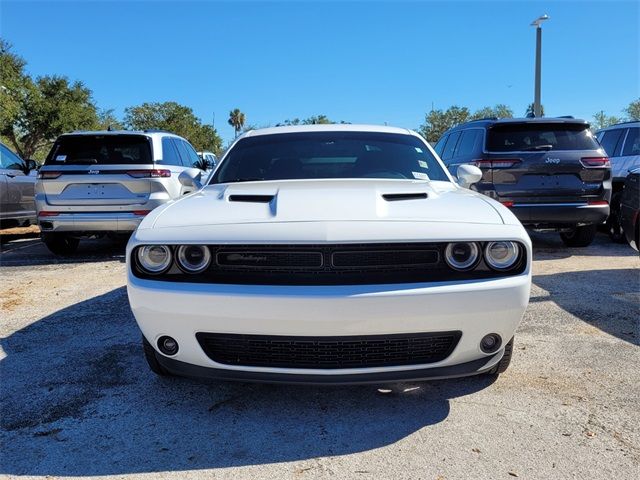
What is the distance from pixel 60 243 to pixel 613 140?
922 centimetres

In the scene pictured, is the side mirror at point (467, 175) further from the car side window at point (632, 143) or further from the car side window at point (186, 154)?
the car side window at point (632, 143)

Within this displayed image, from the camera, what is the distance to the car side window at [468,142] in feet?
25.3

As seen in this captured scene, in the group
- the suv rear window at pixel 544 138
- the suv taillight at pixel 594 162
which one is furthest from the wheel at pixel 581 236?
the suv rear window at pixel 544 138

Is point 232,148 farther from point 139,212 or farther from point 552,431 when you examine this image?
point 139,212

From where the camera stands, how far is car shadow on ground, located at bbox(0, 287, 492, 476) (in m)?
2.44

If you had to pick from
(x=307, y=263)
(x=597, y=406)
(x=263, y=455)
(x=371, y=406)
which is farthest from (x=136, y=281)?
(x=597, y=406)

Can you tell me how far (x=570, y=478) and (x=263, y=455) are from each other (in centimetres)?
131

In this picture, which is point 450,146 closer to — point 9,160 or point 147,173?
point 147,173

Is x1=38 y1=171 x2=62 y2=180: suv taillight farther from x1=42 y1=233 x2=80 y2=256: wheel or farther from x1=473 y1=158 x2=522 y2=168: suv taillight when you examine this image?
x1=473 y1=158 x2=522 y2=168: suv taillight

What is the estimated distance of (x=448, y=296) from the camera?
2441mm

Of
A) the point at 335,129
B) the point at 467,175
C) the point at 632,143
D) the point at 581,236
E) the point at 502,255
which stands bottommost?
the point at 581,236

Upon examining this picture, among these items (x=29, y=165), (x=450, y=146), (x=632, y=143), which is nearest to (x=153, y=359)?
(x=450, y=146)

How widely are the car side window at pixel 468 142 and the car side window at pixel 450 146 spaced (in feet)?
0.92

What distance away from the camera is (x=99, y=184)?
729 cm
